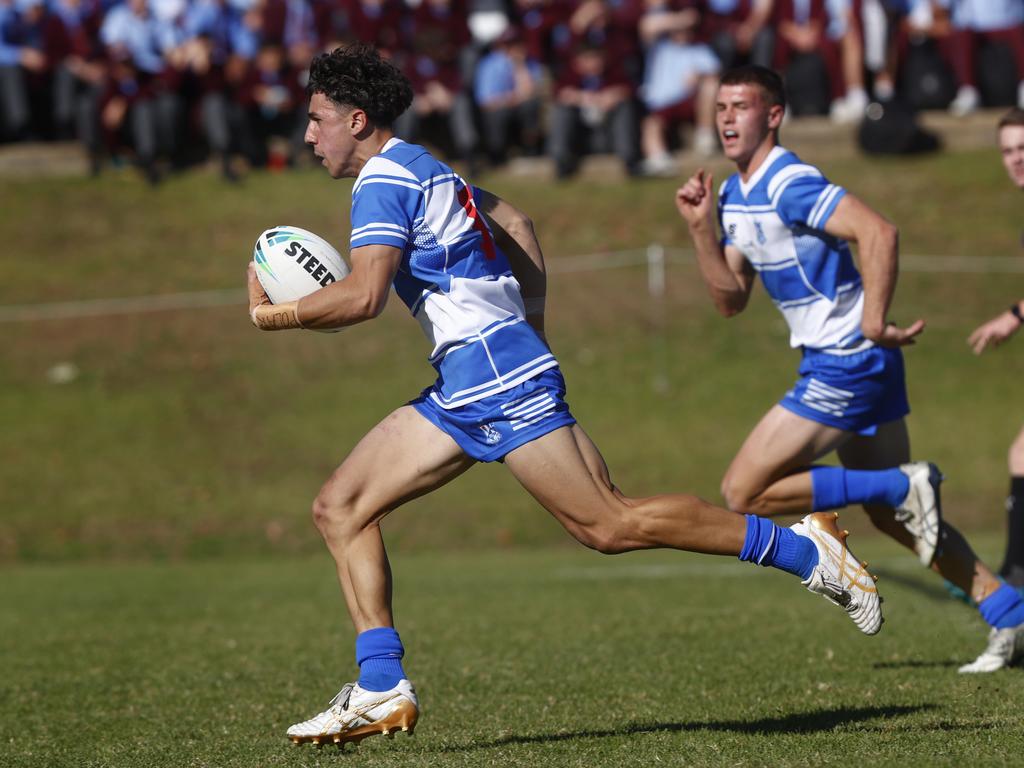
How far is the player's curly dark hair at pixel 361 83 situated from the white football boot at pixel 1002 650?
328cm

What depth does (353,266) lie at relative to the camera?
4773mm

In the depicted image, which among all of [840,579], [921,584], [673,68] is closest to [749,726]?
[840,579]

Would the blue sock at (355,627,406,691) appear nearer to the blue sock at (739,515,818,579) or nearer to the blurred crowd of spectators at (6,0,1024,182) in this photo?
the blue sock at (739,515,818,579)

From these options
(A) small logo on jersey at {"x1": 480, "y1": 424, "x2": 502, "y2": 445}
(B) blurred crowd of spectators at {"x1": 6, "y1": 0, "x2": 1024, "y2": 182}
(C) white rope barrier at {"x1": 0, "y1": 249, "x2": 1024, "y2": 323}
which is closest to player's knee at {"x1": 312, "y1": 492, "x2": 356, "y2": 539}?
(A) small logo on jersey at {"x1": 480, "y1": 424, "x2": 502, "y2": 445}

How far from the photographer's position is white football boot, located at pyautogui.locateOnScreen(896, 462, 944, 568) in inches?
241

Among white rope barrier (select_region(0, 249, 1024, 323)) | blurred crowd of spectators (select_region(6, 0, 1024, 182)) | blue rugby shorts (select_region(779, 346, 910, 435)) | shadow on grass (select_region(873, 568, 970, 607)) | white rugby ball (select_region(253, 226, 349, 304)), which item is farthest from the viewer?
blurred crowd of spectators (select_region(6, 0, 1024, 182))

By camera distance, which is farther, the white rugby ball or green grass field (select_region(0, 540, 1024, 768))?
the white rugby ball

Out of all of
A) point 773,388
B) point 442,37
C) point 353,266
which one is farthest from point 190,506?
point 353,266

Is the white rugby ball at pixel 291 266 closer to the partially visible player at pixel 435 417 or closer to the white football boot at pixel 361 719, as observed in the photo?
the partially visible player at pixel 435 417

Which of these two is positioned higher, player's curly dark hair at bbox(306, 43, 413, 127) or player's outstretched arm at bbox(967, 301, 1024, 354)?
player's curly dark hair at bbox(306, 43, 413, 127)

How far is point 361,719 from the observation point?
479cm

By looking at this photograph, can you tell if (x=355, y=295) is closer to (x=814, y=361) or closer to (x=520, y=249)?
(x=520, y=249)

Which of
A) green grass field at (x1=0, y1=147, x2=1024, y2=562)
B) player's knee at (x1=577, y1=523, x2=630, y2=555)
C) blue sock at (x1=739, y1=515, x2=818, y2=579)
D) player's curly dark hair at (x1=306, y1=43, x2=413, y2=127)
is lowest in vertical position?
green grass field at (x1=0, y1=147, x2=1024, y2=562)

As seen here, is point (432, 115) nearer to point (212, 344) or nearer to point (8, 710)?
point (212, 344)
